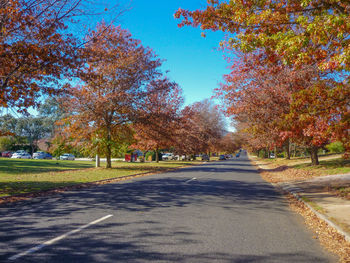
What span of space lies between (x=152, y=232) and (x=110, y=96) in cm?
1698

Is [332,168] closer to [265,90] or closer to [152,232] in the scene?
[265,90]

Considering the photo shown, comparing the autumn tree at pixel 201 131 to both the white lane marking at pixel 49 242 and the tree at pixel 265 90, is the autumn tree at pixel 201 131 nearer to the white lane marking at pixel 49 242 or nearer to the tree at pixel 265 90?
the tree at pixel 265 90

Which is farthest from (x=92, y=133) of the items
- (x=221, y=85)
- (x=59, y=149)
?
(x=221, y=85)

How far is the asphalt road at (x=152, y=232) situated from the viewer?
449 centimetres

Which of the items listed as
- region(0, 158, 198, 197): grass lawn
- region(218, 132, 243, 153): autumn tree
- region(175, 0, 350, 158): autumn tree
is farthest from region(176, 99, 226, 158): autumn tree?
region(175, 0, 350, 158): autumn tree

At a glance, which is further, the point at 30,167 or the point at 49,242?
the point at 30,167

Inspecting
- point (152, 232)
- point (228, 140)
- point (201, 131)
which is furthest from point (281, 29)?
point (228, 140)

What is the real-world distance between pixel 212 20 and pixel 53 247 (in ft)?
27.0

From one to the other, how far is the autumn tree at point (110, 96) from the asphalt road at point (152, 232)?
44.6 ft

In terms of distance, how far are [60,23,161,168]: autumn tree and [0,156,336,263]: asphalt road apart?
44.6 feet

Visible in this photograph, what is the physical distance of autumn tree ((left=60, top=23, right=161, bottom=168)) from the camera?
21750 millimetres

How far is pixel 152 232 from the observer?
571cm

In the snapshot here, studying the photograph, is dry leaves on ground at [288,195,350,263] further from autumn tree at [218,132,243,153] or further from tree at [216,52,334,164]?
autumn tree at [218,132,243,153]

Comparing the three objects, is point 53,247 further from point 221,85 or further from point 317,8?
point 221,85
